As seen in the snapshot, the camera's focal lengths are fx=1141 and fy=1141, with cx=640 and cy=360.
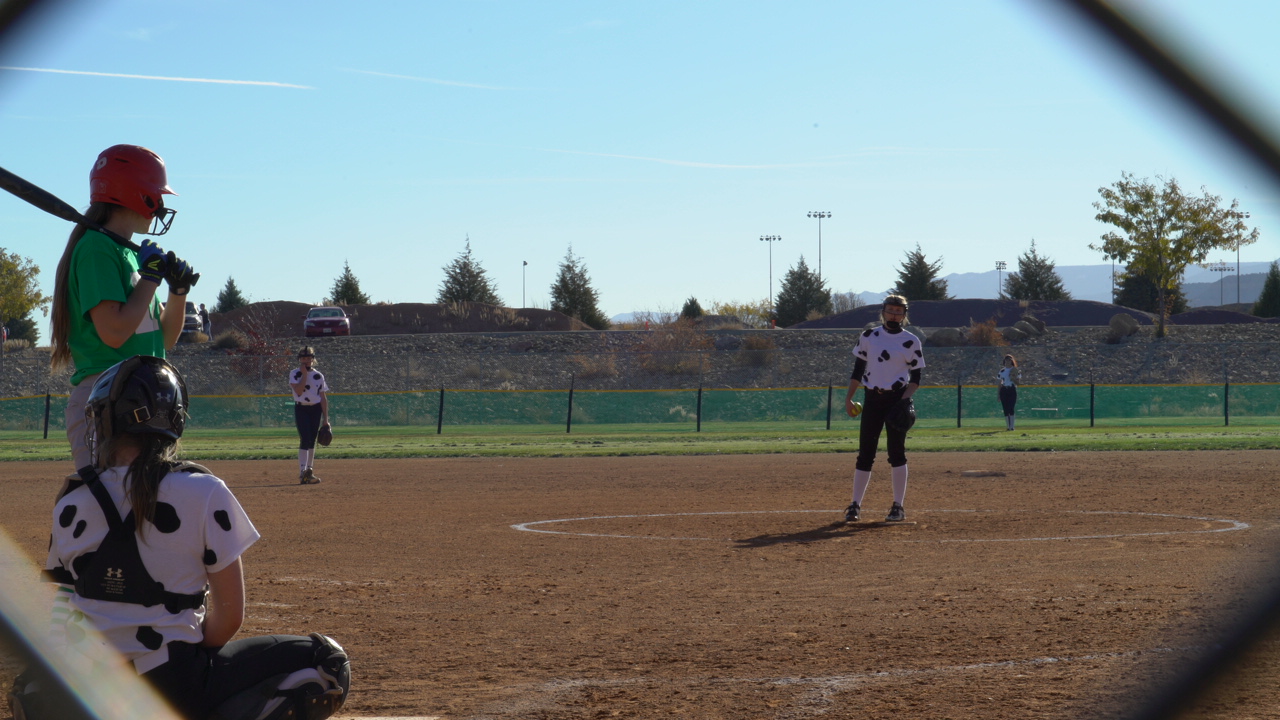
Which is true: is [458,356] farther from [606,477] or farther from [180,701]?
[180,701]

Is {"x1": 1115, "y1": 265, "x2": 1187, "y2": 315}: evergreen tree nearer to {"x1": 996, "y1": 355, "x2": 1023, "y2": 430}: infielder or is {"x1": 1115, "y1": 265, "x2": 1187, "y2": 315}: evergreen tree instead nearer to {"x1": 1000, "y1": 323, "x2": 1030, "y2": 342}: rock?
{"x1": 1000, "y1": 323, "x2": 1030, "y2": 342}: rock

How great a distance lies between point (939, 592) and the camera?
21.7 ft

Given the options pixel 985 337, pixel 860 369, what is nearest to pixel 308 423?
pixel 860 369

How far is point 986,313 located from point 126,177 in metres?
63.2

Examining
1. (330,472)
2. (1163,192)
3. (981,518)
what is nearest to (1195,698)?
(981,518)

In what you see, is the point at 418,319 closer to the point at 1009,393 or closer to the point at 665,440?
the point at 665,440

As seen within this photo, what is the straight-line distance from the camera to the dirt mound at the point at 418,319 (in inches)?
2415

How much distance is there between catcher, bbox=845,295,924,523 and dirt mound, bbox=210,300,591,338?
51974mm

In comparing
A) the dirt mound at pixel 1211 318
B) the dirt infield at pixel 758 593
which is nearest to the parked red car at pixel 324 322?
the dirt mound at pixel 1211 318

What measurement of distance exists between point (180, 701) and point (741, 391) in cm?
3013

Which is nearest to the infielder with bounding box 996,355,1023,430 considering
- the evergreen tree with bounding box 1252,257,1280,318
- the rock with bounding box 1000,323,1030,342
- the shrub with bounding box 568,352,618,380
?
the shrub with bounding box 568,352,618,380

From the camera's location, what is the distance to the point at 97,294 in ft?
13.8

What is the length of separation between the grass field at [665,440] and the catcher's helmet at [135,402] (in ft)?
57.8

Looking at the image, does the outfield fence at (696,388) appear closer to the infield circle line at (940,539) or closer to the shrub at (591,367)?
the shrub at (591,367)
